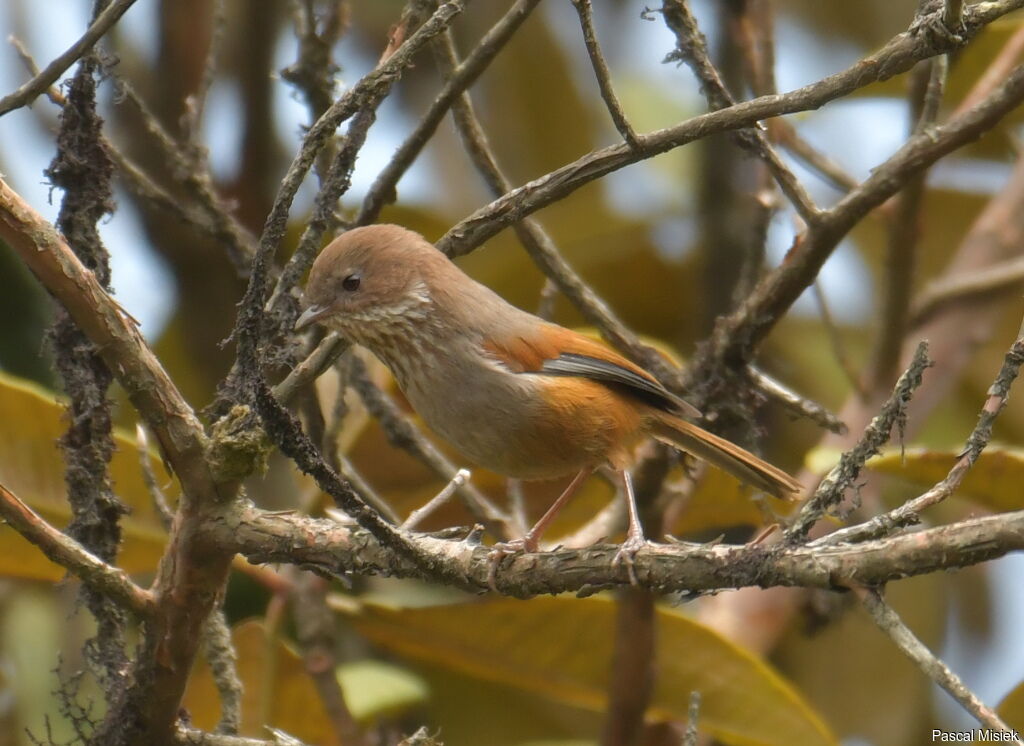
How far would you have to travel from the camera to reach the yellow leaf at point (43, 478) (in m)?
4.14

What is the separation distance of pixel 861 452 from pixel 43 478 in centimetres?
301

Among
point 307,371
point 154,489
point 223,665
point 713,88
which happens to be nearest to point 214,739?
point 223,665

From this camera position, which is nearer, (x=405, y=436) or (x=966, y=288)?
(x=405, y=436)

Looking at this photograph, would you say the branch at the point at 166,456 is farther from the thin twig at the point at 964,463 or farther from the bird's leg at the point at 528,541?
the thin twig at the point at 964,463

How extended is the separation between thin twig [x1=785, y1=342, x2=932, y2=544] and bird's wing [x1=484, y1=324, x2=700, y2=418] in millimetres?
1612

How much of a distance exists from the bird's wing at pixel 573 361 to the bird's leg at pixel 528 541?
340 millimetres

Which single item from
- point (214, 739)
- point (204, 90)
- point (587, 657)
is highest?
point (204, 90)

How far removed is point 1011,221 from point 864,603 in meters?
4.14

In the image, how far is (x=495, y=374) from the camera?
410 centimetres

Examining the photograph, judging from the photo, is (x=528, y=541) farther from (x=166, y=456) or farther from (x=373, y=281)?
(x=166, y=456)

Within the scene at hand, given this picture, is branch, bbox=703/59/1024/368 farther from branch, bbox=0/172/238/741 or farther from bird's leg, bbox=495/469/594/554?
branch, bbox=0/172/238/741

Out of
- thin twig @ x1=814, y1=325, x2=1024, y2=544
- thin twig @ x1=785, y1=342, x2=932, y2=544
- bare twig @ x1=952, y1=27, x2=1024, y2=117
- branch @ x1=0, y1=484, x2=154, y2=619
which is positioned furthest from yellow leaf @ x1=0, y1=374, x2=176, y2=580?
bare twig @ x1=952, y1=27, x2=1024, y2=117

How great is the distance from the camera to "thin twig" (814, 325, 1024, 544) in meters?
2.35

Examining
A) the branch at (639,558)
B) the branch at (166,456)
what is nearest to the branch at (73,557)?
the branch at (166,456)
